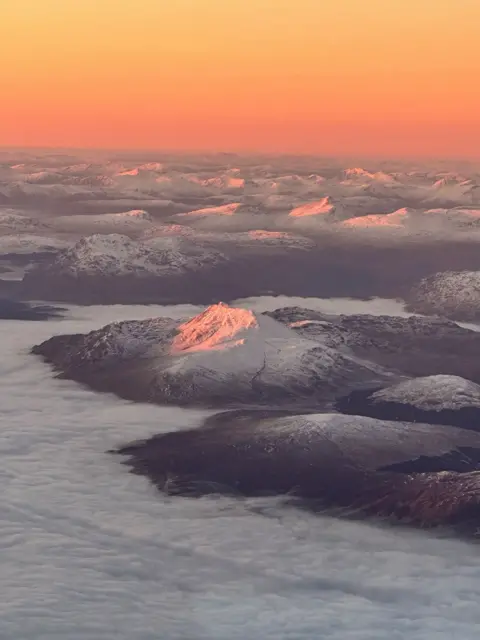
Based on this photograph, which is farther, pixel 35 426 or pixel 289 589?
pixel 35 426

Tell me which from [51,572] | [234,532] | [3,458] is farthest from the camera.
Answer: [3,458]

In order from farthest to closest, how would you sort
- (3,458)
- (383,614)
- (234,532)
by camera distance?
1. (3,458)
2. (234,532)
3. (383,614)

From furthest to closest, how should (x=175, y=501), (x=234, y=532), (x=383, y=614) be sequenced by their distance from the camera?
(x=175, y=501)
(x=234, y=532)
(x=383, y=614)

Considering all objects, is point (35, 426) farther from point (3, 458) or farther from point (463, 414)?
point (463, 414)

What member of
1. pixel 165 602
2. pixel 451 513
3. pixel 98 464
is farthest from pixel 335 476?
pixel 165 602

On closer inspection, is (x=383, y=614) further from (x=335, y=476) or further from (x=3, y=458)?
(x=3, y=458)

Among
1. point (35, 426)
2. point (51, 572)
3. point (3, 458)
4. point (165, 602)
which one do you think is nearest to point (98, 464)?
point (3, 458)
